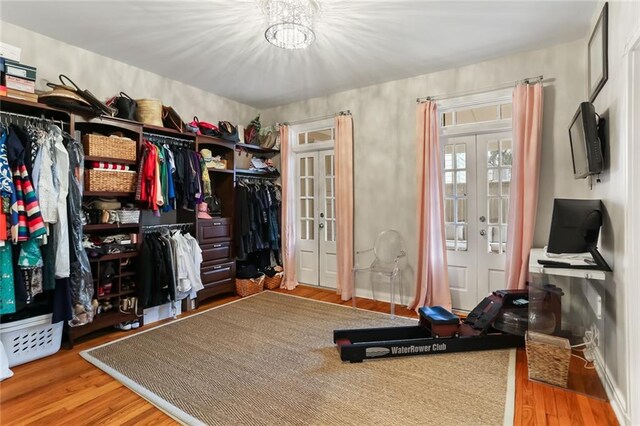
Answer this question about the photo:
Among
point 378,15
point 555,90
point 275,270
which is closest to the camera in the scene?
point 378,15

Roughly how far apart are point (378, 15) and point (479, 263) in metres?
2.58

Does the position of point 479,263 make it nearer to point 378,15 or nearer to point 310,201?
point 310,201

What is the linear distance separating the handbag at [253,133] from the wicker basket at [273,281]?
6.09 feet

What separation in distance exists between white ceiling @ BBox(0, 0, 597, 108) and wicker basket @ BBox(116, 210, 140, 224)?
5.03ft

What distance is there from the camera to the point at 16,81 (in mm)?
2369

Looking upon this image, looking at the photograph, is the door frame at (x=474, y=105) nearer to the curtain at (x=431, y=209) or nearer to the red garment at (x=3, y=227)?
the curtain at (x=431, y=209)

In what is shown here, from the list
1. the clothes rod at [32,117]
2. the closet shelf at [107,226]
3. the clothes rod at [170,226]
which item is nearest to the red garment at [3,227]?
the closet shelf at [107,226]

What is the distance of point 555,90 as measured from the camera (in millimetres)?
2971

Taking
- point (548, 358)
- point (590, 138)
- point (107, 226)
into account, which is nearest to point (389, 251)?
point (548, 358)

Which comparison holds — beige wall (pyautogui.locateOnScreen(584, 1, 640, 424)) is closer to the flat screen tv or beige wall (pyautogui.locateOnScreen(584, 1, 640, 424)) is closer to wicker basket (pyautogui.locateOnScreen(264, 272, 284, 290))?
the flat screen tv

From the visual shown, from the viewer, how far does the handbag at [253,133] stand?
14.6 ft

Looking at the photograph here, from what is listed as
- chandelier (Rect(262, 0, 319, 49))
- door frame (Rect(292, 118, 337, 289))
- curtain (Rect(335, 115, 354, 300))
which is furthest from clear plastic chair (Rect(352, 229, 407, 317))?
chandelier (Rect(262, 0, 319, 49))

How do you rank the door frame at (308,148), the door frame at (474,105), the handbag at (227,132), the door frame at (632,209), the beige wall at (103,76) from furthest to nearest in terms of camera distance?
the door frame at (308,148) → the handbag at (227,132) → the door frame at (474,105) → the beige wall at (103,76) → the door frame at (632,209)

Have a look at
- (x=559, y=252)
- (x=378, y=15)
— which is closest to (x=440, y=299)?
(x=559, y=252)
